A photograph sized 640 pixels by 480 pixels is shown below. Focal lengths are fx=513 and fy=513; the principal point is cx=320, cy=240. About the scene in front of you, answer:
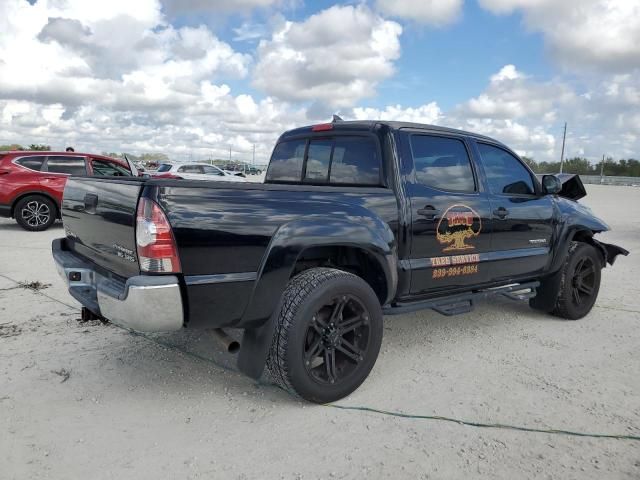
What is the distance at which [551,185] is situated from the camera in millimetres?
4672

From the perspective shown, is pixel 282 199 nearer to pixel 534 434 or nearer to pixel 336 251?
pixel 336 251

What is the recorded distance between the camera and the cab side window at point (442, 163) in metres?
3.79

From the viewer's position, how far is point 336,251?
345 centimetres

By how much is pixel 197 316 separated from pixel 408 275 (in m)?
1.56

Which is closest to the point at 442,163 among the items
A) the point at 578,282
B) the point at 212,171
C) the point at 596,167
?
the point at 578,282

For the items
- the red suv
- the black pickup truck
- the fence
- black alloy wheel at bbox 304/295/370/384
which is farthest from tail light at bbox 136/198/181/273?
the fence

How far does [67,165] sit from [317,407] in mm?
9649

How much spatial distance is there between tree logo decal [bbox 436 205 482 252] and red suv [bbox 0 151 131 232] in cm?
904

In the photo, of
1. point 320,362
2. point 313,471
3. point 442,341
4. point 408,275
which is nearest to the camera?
point 313,471

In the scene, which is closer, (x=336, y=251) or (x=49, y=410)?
(x=49, y=410)

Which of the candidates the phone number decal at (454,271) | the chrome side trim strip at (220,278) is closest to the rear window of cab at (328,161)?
the phone number decal at (454,271)

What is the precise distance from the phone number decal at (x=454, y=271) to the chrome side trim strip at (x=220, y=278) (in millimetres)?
1545

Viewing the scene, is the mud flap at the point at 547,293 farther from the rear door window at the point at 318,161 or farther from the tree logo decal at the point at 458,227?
the rear door window at the point at 318,161


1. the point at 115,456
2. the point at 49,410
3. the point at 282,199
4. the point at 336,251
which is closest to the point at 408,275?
the point at 336,251
